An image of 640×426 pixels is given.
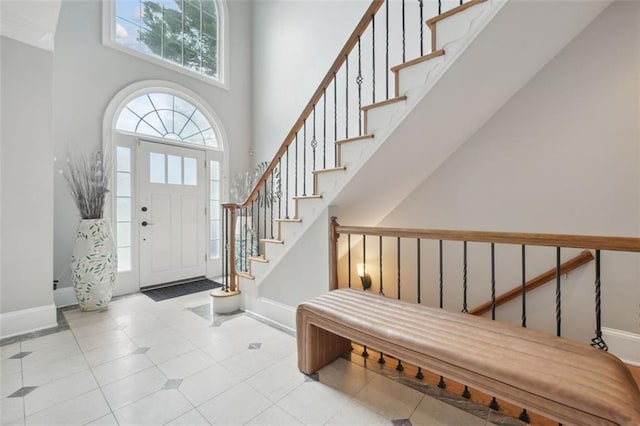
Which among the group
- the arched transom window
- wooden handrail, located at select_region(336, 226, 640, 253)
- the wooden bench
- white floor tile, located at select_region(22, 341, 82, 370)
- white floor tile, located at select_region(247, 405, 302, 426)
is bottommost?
white floor tile, located at select_region(247, 405, 302, 426)

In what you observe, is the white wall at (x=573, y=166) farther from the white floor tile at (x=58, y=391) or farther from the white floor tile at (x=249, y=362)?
the white floor tile at (x=58, y=391)

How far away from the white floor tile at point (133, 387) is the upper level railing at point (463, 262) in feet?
4.69

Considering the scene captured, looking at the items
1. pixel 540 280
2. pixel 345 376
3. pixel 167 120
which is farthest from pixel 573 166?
pixel 167 120

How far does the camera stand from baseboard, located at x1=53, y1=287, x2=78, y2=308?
3232 mm

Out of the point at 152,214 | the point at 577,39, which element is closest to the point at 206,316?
the point at 152,214

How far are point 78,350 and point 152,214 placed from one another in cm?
214

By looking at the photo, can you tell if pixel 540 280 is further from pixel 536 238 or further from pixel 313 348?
pixel 313 348

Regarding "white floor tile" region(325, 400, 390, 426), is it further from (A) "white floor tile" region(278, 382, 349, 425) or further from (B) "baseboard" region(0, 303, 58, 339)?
(B) "baseboard" region(0, 303, 58, 339)

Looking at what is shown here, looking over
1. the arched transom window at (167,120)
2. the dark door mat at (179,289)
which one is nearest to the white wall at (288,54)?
the arched transom window at (167,120)

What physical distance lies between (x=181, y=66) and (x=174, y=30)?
62 centimetres

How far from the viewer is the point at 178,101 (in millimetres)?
4391

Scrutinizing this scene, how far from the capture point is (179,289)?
3971 mm

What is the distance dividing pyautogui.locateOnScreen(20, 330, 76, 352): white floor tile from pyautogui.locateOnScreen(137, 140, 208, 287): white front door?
55.8 inches

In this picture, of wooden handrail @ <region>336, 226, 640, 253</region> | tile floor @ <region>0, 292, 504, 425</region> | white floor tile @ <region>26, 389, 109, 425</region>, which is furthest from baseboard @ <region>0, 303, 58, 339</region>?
wooden handrail @ <region>336, 226, 640, 253</region>
